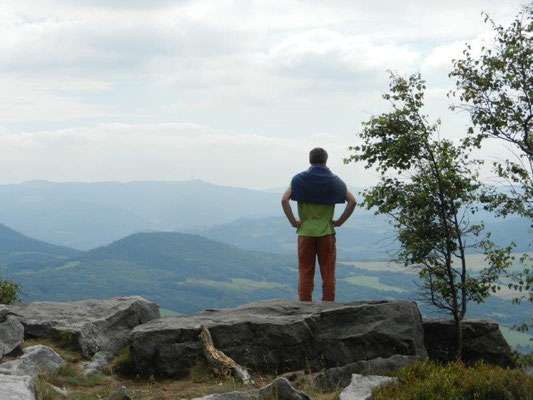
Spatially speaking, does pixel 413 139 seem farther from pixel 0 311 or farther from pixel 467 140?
pixel 0 311

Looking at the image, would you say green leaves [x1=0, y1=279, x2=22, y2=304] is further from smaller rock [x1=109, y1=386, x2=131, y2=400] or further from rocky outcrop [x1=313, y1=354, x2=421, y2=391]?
rocky outcrop [x1=313, y1=354, x2=421, y2=391]

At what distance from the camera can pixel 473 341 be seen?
15352 millimetres

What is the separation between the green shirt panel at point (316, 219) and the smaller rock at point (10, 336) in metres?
6.89

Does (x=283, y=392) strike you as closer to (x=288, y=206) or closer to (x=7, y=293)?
(x=288, y=206)

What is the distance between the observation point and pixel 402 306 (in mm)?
13289

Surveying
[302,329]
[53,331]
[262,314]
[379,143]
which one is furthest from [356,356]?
[53,331]

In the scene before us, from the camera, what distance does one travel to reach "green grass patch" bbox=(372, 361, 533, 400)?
28.3ft

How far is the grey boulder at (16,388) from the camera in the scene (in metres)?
8.98

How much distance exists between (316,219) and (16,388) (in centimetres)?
765

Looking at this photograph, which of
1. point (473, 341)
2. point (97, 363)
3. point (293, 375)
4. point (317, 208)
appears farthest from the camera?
point (473, 341)

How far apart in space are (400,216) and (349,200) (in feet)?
6.18

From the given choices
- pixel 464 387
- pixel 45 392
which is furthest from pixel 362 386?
pixel 45 392

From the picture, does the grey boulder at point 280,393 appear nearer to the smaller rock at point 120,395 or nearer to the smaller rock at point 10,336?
the smaller rock at point 120,395

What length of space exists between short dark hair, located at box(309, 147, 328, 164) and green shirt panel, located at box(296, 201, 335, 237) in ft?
3.42
